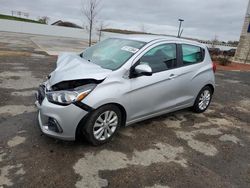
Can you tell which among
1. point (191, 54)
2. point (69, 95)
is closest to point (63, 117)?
point (69, 95)

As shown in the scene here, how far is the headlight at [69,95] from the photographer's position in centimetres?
308

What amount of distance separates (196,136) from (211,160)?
78 centimetres

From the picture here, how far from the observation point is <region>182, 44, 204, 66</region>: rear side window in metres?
4.59

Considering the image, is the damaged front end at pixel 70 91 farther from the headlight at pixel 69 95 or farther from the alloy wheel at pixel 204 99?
the alloy wheel at pixel 204 99

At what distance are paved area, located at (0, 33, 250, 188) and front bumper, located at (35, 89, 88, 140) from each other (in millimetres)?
271

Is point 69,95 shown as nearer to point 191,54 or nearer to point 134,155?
point 134,155

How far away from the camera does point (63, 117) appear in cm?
305

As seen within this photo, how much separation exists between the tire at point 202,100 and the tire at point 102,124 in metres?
2.23

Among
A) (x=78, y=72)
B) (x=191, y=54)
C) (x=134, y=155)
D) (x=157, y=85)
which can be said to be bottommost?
(x=134, y=155)

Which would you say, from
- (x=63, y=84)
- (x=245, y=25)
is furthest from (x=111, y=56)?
(x=245, y=25)

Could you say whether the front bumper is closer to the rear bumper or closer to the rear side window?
the rear bumper

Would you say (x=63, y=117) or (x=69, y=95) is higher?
(x=69, y=95)

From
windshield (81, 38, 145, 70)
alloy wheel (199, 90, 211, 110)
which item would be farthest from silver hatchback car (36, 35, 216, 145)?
alloy wheel (199, 90, 211, 110)

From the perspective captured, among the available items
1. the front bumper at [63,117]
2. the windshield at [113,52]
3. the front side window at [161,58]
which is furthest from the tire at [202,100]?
the front bumper at [63,117]
